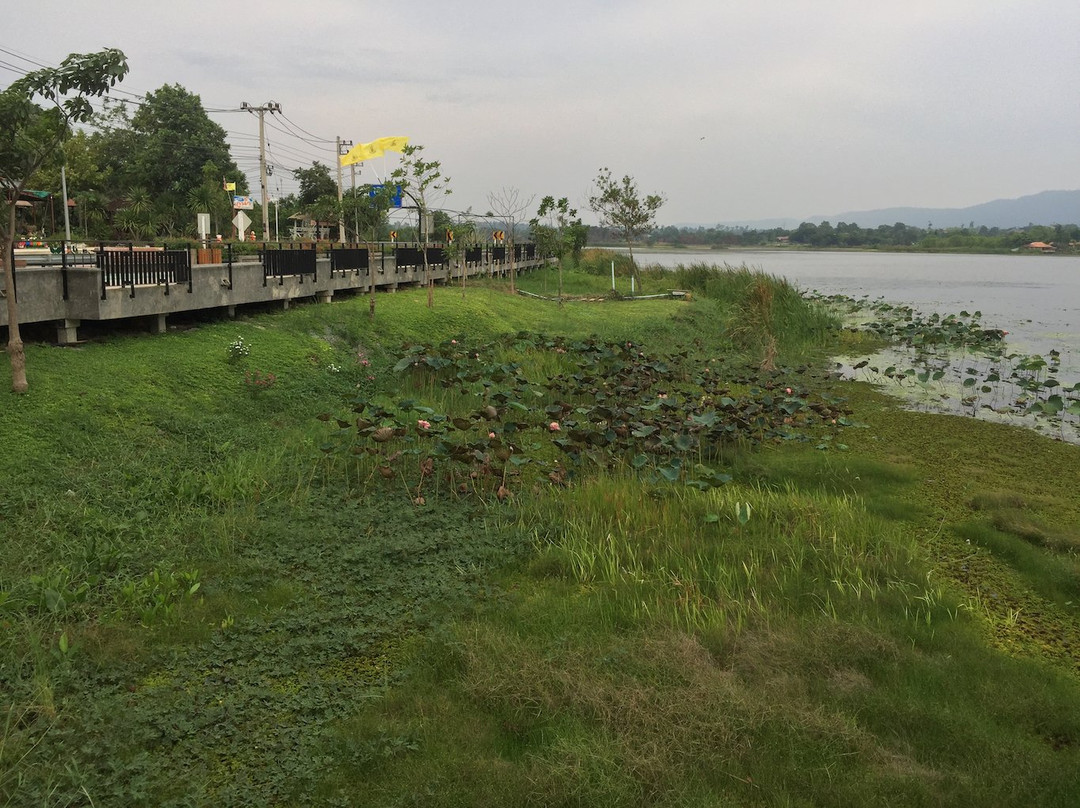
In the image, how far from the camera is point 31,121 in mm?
7855

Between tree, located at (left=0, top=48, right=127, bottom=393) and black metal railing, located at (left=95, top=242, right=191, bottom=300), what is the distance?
70.0 inches

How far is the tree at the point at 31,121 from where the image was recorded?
7418 millimetres

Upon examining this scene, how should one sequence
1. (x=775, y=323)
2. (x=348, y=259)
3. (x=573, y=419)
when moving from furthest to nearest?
1. (x=775, y=323)
2. (x=348, y=259)
3. (x=573, y=419)

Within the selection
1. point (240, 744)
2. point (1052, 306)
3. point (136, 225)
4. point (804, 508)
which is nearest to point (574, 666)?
point (240, 744)

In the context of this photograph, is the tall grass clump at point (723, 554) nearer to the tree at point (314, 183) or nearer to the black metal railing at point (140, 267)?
the black metal railing at point (140, 267)

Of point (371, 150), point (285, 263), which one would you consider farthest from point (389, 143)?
point (285, 263)

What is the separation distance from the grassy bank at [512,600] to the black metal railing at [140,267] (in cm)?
103

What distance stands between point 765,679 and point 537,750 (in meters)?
1.26

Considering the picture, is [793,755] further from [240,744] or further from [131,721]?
[131,721]

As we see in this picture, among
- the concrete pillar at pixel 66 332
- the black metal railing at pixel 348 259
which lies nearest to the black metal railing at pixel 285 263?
the black metal railing at pixel 348 259

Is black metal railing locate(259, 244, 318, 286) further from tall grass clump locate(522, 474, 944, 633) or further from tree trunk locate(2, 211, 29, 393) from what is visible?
tall grass clump locate(522, 474, 944, 633)

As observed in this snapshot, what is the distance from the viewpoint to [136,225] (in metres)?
35.1

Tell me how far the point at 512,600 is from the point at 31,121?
6.71 meters

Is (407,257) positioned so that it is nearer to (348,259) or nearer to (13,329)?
(348,259)
